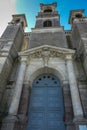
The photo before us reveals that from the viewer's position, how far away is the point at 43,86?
28.3 feet

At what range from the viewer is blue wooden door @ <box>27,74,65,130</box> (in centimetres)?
704

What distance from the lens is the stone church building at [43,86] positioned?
6723 mm

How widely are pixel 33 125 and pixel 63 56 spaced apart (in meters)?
5.10

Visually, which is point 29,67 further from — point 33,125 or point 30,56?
point 33,125

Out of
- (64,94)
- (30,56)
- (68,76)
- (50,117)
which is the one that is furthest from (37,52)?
(50,117)

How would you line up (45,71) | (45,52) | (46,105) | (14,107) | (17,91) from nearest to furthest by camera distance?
(14,107), (17,91), (46,105), (45,71), (45,52)

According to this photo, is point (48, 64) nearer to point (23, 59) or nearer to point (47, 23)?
point (23, 59)

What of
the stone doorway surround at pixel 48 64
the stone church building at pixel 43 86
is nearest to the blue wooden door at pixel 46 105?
the stone church building at pixel 43 86

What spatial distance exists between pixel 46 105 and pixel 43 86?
1.38 m

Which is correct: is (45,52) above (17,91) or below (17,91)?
above

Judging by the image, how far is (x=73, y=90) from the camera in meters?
7.21

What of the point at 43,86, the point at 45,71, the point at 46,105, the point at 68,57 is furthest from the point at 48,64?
the point at 46,105

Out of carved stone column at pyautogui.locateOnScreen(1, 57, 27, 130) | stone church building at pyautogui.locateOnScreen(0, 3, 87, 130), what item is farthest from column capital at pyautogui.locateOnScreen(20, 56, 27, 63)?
carved stone column at pyautogui.locateOnScreen(1, 57, 27, 130)

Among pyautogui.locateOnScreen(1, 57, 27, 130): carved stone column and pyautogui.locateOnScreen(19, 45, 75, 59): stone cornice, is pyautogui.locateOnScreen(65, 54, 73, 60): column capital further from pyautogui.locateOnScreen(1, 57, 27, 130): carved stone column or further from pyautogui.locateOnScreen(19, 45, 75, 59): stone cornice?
pyautogui.locateOnScreen(1, 57, 27, 130): carved stone column
